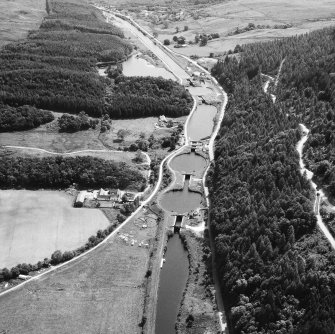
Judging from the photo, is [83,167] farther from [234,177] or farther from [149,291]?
[149,291]

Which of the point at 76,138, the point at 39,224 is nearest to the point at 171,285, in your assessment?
the point at 39,224

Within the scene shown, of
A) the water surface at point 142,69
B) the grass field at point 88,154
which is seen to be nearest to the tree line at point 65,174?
the grass field at point 88,154

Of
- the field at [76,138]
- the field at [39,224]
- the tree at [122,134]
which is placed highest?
the field at [39,224]

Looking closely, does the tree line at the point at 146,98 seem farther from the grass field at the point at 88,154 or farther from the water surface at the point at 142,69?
the grass field at the point at 88,154

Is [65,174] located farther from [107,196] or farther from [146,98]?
[146,98]

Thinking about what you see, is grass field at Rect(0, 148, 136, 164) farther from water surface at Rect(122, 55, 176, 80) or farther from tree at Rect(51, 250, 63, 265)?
water surface at Rect(122, 55, 176, 80)
